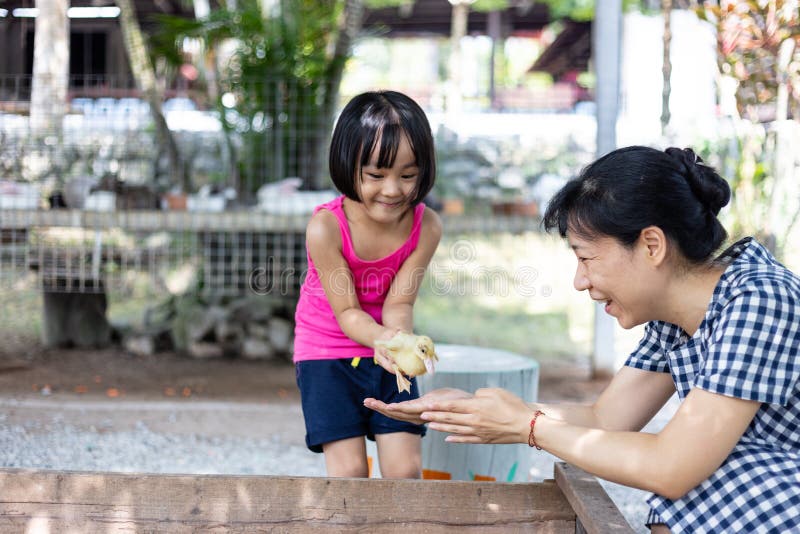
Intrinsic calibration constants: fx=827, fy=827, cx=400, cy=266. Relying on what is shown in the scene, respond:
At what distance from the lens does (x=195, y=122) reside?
728 cm

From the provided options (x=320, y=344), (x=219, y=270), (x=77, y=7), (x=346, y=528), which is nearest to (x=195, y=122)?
(x=219, y=270)

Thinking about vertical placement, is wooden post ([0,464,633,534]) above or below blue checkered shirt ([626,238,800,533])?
below

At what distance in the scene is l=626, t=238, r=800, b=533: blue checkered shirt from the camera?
4.91 feet

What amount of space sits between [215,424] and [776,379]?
3.71m

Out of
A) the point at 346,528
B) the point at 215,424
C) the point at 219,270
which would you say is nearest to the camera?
the point at 346,528

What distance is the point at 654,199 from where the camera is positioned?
1630mm

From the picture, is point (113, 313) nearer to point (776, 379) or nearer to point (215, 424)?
point (215, 424)

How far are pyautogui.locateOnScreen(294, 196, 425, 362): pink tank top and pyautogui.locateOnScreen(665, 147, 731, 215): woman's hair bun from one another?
3.18ft

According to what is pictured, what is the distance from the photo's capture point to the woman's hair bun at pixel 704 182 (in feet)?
5.44

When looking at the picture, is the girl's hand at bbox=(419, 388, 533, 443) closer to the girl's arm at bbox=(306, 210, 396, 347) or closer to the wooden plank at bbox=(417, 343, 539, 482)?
the girl's arm at bbox=(306, 210, 396, 347)

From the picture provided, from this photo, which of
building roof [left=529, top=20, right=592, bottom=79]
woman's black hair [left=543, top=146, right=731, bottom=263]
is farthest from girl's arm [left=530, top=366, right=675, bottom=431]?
building roof [left=529, top=20, right=592, bottom=79]

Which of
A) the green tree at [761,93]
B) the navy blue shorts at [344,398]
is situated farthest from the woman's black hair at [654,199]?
the green tree at [761,93]

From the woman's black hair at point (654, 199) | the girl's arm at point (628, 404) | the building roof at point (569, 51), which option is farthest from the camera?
the building roof at point (569, 51)

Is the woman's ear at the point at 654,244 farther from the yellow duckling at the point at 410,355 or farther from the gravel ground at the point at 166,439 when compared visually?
the gravel ground at the point at 166,439
